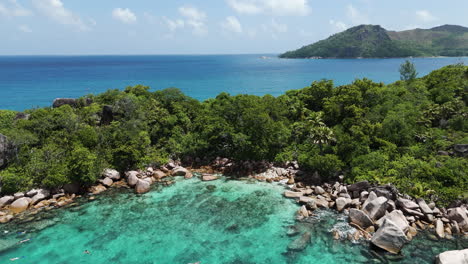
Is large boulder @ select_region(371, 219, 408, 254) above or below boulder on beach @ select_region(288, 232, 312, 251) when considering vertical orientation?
above

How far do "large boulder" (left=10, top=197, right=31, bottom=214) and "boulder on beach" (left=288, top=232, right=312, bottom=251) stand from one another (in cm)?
2577

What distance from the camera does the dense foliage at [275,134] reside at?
2939 cm

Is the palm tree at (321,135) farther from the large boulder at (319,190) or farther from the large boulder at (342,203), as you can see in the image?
the large boulder at (342,203)

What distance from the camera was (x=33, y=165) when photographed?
2994 centimetres

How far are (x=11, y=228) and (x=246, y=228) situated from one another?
20.5 meters

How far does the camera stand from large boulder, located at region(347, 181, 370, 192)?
2783 centimetres

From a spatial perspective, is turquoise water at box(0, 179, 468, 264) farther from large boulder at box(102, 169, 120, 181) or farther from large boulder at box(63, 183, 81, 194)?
large boulder at box(102, 169, 120, 181)

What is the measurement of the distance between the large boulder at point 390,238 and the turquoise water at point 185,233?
2.62ft

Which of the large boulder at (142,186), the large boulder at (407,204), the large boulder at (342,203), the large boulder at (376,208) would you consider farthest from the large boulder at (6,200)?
the large boulder at (407,204)

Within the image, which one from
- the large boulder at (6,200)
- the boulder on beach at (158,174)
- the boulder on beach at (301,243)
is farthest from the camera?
the boulder on beach at (158,174)

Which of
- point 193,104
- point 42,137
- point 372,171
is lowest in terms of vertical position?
point 372,171

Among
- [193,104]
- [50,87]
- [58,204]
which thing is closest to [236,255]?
[58,204]

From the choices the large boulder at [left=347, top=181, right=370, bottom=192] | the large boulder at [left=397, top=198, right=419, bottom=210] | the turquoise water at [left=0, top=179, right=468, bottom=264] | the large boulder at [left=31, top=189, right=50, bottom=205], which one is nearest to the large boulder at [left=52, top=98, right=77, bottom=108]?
the large boulder at [left=31, top=189, right=50, bottom=205]

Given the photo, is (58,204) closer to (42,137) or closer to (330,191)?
(42,137)
